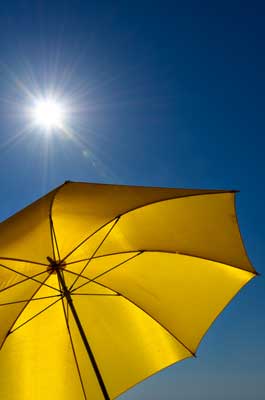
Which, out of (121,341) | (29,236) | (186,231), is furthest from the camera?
(121,341)

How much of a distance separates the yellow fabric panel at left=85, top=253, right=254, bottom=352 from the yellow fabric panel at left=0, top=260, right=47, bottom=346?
91cm

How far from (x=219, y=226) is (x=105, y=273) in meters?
1.87

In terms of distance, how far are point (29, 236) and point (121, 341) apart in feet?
8.91

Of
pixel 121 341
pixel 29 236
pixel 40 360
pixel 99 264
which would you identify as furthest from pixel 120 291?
pixel 29 236

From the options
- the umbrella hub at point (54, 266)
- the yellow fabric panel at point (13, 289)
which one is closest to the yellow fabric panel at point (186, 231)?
the umbrella hub at point (54, 266)

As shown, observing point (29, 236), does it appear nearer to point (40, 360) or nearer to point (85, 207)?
point (85, 207)

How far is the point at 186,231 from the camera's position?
586 cm

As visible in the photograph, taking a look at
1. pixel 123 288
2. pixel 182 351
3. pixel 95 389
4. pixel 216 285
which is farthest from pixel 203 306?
pixel 95 389

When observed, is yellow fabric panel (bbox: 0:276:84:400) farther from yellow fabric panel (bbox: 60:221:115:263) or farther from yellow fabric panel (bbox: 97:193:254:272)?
yellow fabric panel (bbox: 97:193:254:272)

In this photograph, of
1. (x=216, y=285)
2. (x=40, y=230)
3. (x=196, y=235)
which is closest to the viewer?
(x=40, y=230)

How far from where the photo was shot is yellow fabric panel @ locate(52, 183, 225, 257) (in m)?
5.05

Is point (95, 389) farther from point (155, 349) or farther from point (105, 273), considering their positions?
point (105, 273)

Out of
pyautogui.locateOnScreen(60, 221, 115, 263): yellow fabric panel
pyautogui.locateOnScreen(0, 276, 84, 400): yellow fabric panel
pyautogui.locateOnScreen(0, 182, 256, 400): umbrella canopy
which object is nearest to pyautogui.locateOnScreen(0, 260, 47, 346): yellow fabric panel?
pyautogui.locateOnScreen(0, 182, 256, 400): umbrella canopy

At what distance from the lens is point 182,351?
655 cm
